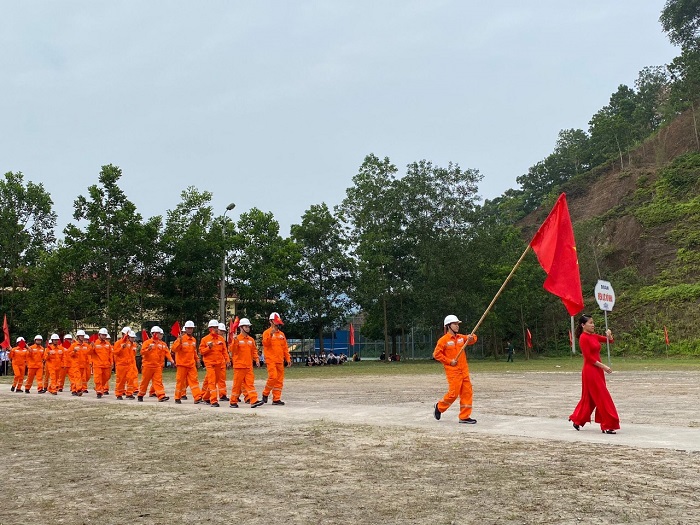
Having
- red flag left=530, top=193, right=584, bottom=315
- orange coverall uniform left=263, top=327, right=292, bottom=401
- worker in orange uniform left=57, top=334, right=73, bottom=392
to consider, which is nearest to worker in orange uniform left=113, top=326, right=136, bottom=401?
worker in orange uniform left=57, top=334, right=73, bottom=392

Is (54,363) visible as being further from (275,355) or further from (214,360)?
(275,355)

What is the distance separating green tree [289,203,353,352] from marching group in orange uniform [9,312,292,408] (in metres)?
34.7

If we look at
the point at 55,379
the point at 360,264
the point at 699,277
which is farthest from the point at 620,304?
the point at 55,379

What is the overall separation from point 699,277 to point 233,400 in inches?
2296

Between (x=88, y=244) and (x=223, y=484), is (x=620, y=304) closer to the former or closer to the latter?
(x=88, y=244)

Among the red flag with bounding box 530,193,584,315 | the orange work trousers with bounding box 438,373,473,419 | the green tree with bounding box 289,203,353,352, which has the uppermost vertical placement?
the green tree with bounding box 289,203,353,352

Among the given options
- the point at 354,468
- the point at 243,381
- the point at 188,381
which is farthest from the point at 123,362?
the point at 354,468

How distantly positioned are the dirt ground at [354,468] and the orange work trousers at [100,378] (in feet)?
26.7

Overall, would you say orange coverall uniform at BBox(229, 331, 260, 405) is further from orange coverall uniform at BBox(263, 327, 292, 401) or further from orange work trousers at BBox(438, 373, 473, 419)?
orange work trousers at BBox(438, 373, 473, 419)

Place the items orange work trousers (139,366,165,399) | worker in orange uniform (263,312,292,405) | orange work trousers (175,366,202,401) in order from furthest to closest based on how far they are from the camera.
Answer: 1. orange work trousers (139,366,165,399)
2. orange work trousers (175,366,202,401)
3. worker in orange uniform (263,312,292,405)

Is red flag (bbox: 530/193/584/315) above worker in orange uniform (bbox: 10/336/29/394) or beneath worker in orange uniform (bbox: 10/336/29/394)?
above

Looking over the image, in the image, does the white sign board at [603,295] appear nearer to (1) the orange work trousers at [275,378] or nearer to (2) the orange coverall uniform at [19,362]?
(1) the orange work trousers at [275,378]

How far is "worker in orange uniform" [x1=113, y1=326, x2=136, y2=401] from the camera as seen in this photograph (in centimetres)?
2277

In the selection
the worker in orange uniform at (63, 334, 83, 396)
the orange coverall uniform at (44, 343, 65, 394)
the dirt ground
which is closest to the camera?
the dirt ground
